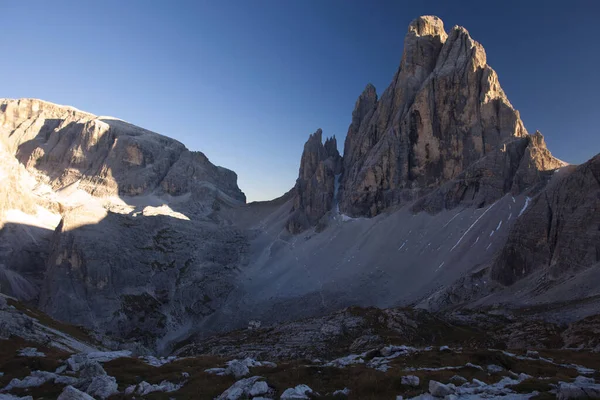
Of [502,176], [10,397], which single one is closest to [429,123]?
[502,176]

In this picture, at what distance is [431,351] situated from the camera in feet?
102

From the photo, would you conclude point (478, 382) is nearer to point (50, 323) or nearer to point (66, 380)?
point (66, 380)

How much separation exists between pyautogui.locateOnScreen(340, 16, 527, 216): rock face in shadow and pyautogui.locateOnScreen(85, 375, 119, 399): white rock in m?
134

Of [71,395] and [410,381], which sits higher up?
[410,381]

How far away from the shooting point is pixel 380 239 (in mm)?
133500

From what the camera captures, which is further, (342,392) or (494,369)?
(494,369)

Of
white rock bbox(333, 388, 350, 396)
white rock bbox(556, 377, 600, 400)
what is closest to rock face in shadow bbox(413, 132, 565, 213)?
white rock bbox(556, 377, 600, 400)

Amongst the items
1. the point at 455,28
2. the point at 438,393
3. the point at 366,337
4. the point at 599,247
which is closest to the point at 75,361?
the point at 438,393

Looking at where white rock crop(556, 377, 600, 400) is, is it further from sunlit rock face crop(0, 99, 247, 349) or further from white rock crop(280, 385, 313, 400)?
sunlit rock face crop(0, 99, 247, 349)

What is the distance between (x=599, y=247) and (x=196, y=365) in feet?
244

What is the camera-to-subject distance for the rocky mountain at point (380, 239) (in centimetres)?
8350

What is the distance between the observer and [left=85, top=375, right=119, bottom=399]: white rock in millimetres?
20000

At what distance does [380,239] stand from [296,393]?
4662 inches

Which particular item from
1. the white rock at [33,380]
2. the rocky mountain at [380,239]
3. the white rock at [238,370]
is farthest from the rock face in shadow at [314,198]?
the white rock at [33,380]
